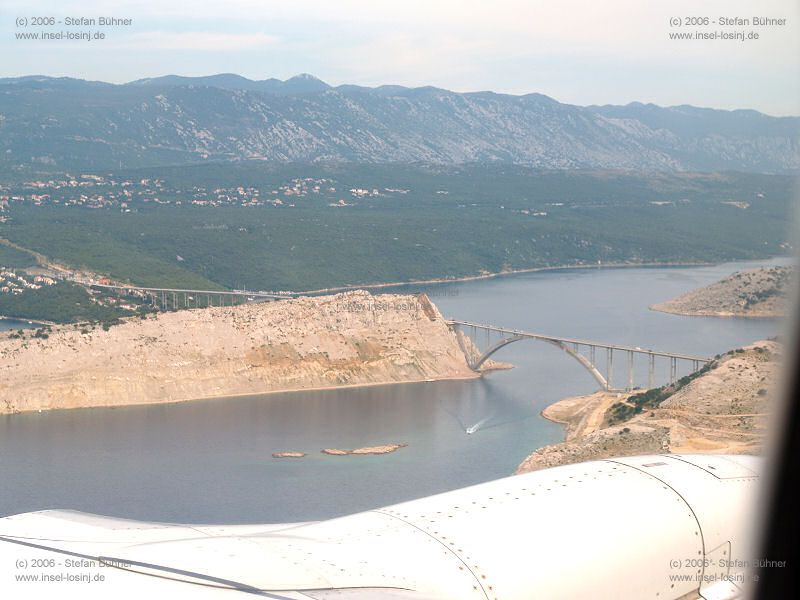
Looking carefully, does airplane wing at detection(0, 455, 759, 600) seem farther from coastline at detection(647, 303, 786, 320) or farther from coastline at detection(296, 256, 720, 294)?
coastline at detection(296, 256, 720, 294)

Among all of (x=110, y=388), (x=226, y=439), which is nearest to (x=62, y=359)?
(x=110, y=388)

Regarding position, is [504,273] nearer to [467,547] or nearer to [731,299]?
[731,299]

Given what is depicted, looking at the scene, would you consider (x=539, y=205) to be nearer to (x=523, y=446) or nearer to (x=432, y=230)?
(x=432, y=230)

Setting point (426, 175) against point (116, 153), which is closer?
point (426, 175)

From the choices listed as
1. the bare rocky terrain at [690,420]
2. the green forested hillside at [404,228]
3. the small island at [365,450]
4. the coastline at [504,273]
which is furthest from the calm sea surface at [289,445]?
the coastline at [504,273]

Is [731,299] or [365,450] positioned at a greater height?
[731,299]

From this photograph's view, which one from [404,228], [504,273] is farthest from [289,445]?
[404,228]
